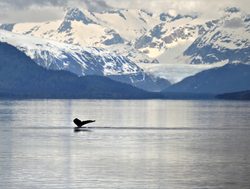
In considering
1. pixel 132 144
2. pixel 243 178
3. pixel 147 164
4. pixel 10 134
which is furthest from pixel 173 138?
pixel 243 178

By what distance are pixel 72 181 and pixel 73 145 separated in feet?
159

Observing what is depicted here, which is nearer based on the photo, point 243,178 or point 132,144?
point 243,178

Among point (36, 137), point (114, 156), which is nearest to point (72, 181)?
point (114, 156)

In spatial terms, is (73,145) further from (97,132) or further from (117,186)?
(117,186)

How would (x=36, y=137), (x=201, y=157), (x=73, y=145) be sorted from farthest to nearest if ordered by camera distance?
(x=36, y=137)
(x=73, y=145)
(x=201, y=157)

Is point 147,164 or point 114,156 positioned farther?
point 114,156

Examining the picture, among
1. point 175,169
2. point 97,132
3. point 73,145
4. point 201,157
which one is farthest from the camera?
point 97,132

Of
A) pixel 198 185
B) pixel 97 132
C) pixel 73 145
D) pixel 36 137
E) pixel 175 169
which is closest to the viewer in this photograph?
pixel 198 185

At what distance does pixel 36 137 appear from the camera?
17562 cm

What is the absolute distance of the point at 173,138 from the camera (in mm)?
176875

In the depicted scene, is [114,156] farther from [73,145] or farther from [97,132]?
[97,132]

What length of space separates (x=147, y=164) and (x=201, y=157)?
40.3ft

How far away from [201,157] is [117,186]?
107 feet

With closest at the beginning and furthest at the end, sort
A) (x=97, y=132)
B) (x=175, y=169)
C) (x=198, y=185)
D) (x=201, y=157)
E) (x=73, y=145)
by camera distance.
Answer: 1. (x=198, y=185)
2. (x=175, y=169)
3. (x=201, y=157)
4. (x=73, y=145)
5. (x=97, y=132)
